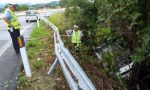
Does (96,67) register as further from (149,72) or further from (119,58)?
(149,72)

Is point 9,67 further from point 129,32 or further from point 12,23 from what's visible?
point 129,32

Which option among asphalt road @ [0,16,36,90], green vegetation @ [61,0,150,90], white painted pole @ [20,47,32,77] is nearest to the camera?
green vegetation @ [61,0,150,90]

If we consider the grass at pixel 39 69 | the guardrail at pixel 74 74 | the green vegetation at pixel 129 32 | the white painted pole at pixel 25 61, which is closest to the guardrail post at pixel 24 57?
the white painted pole at pixel 25 61

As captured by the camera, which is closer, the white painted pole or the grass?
the grass

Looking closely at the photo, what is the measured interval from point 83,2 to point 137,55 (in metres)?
7.67

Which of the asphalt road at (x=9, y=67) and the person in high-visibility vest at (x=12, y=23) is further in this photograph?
the person in high-visibility vest at (x=12, y=23)

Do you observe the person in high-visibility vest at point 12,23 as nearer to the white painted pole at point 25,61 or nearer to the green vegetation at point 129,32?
the green vegetation at point 129,32

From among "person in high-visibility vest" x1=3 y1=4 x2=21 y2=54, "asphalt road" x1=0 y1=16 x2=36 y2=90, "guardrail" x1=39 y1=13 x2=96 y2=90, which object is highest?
"guardrail" x1=39 y1=13 x2=96 y2=90

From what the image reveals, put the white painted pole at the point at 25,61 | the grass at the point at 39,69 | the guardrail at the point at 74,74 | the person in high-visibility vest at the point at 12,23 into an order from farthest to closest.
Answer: the person in high-visibility vest at the point at 12,23
the white painted pole at the point at 25,61
the grass at the point at 39,69
the guardrail at the point at 74,74

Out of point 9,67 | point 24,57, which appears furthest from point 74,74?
point 9,67

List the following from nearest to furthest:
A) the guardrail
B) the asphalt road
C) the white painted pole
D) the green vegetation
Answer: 1. the guardrail
2. the green vegetation
3. the asphalt road
4. the white painted pole

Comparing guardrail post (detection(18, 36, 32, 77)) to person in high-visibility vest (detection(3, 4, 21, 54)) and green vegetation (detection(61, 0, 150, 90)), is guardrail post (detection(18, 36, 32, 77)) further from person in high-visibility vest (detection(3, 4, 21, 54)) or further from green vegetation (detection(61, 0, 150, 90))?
person in high-visibility vest (detection(3, 4, 21, 54))

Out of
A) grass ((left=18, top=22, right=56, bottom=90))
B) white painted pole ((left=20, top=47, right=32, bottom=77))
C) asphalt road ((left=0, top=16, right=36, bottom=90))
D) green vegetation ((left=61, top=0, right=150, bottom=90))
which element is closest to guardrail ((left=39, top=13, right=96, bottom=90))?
grass ((left=18, top=22, right=56, bottom=90))

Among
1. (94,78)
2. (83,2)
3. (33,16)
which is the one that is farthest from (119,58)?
(33,16)
